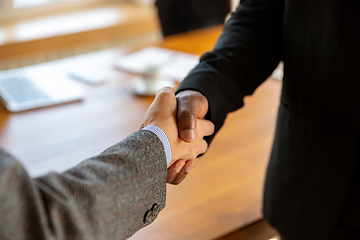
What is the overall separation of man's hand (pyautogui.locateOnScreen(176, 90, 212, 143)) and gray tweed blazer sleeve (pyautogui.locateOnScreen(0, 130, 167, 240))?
11 centimetres

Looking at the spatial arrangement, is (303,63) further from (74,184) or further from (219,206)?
(74,184)

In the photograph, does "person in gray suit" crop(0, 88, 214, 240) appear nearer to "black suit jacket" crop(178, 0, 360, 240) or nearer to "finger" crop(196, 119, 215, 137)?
"finger" crop(196, 119, 215, 137)

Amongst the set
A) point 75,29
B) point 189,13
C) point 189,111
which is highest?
point 189,111

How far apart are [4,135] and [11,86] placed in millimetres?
377

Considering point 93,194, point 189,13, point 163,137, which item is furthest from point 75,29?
point 93,194

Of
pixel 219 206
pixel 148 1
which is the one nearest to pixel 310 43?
pixel 219 206

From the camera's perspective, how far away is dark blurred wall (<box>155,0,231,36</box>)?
7.25ft

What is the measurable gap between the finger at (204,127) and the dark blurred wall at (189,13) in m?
1.60

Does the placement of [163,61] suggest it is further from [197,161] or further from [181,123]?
[181,123]

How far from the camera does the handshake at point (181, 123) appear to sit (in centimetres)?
68

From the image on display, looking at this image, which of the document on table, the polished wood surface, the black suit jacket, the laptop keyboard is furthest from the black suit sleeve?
the polished wood surface

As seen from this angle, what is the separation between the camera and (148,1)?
3273 millimetres

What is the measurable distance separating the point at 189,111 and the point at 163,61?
978mm

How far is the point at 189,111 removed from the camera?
28.0 inches
